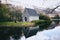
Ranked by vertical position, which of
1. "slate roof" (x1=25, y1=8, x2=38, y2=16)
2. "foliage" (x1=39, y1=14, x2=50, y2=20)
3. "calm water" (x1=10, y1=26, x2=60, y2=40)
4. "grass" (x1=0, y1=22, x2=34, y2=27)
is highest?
"slate roof" (x1=25, y1=8, x2=38, y2=16)

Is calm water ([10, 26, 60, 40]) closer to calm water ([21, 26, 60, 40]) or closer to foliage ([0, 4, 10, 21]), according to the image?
calm water ([21, 26, 60, 40])

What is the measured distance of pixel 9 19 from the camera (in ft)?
7.89

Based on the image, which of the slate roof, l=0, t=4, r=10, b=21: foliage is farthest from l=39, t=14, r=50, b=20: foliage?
l=0, t=4, r=10, b=21: foliage

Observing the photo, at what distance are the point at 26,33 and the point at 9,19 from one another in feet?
1.06

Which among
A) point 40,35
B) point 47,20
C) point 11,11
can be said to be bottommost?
point 40,35

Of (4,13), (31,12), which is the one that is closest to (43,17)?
(31,12)

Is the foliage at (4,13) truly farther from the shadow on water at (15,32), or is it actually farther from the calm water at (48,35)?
the calm water at (48,35)

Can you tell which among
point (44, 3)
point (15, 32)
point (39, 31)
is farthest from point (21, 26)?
point (44, 3)

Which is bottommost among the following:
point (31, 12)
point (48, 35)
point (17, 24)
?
point (48, 35)

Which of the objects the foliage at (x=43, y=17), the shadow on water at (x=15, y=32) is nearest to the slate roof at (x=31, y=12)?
the foliage at (x=43, y=17)

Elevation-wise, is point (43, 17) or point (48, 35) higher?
point (43, 17)

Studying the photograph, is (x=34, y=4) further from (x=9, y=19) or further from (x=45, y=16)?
(x=9, y=19)

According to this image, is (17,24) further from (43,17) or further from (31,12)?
(43,17)

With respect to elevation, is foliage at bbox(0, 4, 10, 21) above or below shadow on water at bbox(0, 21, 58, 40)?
above
